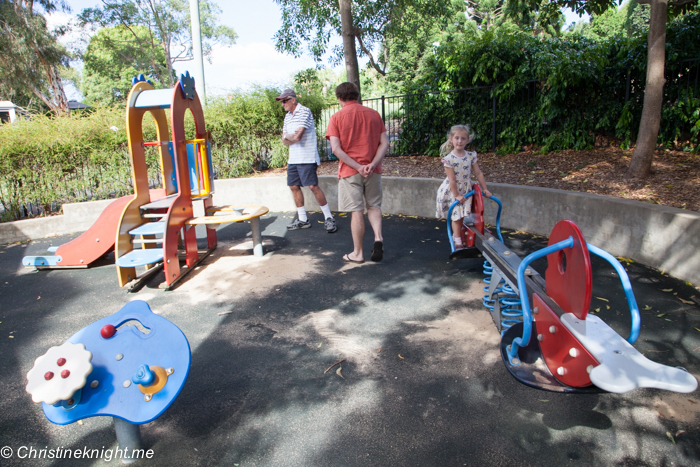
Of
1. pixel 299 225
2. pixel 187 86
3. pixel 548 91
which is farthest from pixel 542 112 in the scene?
pixel 187 86

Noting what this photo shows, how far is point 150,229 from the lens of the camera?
468cm

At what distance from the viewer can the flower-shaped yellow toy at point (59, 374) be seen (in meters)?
1.70

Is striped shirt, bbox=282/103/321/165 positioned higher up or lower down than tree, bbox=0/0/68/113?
lower down

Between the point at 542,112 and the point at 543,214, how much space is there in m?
3.49

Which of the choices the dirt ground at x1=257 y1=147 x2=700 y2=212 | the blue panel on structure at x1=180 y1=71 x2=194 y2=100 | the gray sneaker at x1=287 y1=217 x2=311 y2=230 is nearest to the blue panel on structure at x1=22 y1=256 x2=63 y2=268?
the blue panel on structure at x1=180 y1=71 x2=194 y2=100

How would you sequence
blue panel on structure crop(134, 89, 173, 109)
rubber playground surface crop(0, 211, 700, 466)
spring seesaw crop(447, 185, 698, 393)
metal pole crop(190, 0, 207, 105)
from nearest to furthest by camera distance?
spring seesaw crop(447, 185, 698, 393), rubber playground surface crop(0, 211, 700, 466), blue panel on structure crop(134, 89, 173, 109), metal pole crop(190, 0, 207, 105)

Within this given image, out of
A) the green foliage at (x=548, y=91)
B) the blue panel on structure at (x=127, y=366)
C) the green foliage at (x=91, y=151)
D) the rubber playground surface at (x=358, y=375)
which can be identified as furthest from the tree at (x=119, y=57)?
the blue panel on structure at (x=127, y=366)

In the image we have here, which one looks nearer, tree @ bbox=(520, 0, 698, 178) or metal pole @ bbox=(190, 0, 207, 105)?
tree @ bbox=(520, 0, 698, 178)

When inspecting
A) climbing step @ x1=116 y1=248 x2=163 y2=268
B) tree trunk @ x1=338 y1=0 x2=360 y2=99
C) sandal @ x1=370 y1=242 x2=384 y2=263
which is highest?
tree trunk @ x1=338 y1=0 x2=360 y2=99

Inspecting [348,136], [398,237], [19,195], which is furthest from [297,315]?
[19,195]

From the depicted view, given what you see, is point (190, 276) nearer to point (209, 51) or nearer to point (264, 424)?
point (264, 424)

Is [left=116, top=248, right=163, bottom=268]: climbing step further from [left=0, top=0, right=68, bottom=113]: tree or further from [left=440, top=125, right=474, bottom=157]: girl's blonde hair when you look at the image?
[left=0, top=0, right=68, bottom=113]: tree

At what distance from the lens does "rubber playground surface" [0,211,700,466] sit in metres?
2.14

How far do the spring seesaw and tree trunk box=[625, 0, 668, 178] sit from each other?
4145mm
